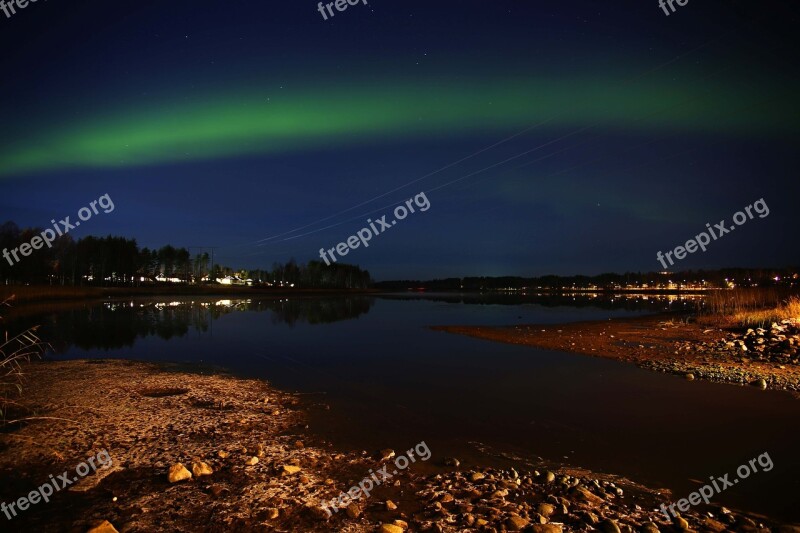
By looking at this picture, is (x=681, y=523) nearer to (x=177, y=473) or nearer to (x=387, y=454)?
(x=387, y=454)

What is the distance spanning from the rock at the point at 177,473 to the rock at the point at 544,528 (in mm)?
4952

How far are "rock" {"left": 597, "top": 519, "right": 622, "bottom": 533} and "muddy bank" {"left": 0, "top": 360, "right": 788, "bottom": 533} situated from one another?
12mm

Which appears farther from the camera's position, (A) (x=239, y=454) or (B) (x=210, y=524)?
(A) (x=239, y=454)

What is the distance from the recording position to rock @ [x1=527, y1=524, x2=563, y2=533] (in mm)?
5312

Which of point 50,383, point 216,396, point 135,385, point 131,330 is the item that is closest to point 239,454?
point 216,396

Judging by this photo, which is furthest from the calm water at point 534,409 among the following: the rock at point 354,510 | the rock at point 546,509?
the rock at point 354,510

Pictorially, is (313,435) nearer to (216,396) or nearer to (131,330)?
(216,396)

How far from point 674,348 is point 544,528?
1872cm

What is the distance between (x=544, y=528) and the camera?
535 cm

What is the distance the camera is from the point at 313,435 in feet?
29.5

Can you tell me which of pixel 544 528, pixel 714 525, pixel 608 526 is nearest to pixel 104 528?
pixel 544 528

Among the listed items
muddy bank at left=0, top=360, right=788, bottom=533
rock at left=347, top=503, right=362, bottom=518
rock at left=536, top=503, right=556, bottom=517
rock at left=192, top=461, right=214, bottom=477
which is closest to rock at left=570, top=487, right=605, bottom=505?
muddy bank at left=0, top=360, right=788, bottom=533

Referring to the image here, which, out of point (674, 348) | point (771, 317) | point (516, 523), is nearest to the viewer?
point (516, 523)

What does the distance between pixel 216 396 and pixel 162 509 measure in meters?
6.22
